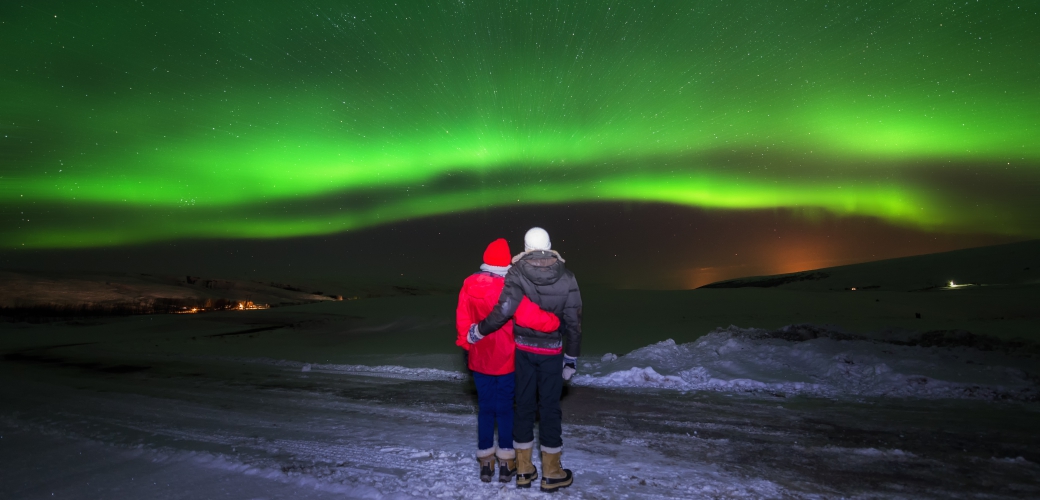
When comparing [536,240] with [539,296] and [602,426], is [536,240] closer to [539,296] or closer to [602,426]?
[539,296]

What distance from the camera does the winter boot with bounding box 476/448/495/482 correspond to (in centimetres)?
473

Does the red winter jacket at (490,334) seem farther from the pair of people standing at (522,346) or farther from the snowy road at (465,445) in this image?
the snowy road at (465,445)

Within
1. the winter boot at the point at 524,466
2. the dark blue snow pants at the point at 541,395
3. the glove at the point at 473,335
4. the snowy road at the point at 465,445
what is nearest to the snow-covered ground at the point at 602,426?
the snowy road at the point at 465,445

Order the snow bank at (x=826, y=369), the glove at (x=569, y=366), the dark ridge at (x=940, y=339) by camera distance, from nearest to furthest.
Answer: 1. the glove at (x=569, y=366)
2. the snow bank at (x=826, y=369)
3. the dark ridge at (x=940, y=339)

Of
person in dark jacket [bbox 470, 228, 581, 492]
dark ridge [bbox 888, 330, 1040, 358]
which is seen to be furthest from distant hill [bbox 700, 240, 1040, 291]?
person in dark jacket [bbox 470, 228, 581, 492]

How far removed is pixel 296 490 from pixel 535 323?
2.31 metres

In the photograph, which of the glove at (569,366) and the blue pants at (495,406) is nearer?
the glove at (569,366)

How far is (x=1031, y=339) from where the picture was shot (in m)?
11.0

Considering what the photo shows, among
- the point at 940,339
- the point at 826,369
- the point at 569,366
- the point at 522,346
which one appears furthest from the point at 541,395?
the point at 940,339

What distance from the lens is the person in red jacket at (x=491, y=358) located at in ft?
15.5

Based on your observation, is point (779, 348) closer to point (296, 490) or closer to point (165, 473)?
point (296, 490)

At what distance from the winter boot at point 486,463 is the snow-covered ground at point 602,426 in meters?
0.10

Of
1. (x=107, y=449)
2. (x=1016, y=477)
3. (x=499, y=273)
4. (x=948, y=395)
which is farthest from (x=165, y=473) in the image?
(x=948, y=395)

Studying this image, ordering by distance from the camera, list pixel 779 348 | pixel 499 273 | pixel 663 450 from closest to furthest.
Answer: pixel 499 273, pixel 663 450, pixel 779 348
